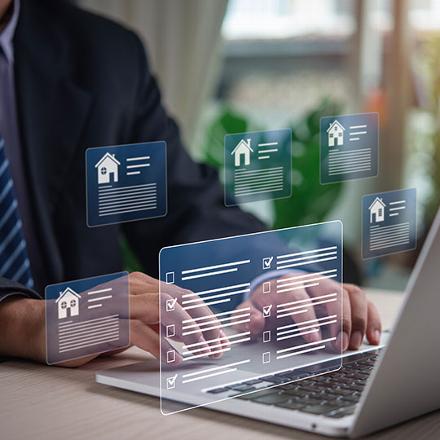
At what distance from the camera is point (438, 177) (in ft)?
13.9

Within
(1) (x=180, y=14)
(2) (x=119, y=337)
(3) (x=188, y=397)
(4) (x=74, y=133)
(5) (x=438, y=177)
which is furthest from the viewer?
(5) (x=438, y=177)

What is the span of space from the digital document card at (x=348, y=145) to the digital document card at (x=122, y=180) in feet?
0.77

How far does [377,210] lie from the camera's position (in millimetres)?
1097

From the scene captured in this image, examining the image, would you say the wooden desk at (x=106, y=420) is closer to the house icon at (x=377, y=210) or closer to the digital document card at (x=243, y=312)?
the digital document card at (x=243, y=312)

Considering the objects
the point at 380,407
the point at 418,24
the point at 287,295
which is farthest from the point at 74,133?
the point at 418,24

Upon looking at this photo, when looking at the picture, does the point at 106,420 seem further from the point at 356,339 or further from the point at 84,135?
the point at 84,135

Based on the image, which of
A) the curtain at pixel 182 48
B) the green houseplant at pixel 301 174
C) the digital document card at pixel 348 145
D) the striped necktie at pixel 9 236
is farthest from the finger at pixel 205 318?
the curtain at pixel 182 48

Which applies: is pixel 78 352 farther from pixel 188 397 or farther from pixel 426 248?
pixel 426 248

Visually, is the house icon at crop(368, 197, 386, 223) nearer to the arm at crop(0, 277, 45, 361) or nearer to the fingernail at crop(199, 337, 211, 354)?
the fingernail at crop(199, 337, 211, 354)

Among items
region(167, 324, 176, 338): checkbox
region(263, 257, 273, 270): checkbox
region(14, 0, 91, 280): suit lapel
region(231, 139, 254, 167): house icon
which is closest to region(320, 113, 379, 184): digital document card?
region(231, 139, 254, 167): house icon

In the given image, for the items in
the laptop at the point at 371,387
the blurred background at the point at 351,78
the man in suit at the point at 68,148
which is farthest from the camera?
the blurred background at the point at 351,78

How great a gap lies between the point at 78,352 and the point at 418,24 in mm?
3741

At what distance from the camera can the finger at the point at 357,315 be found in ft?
3.59

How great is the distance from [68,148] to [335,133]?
22.6 inches
